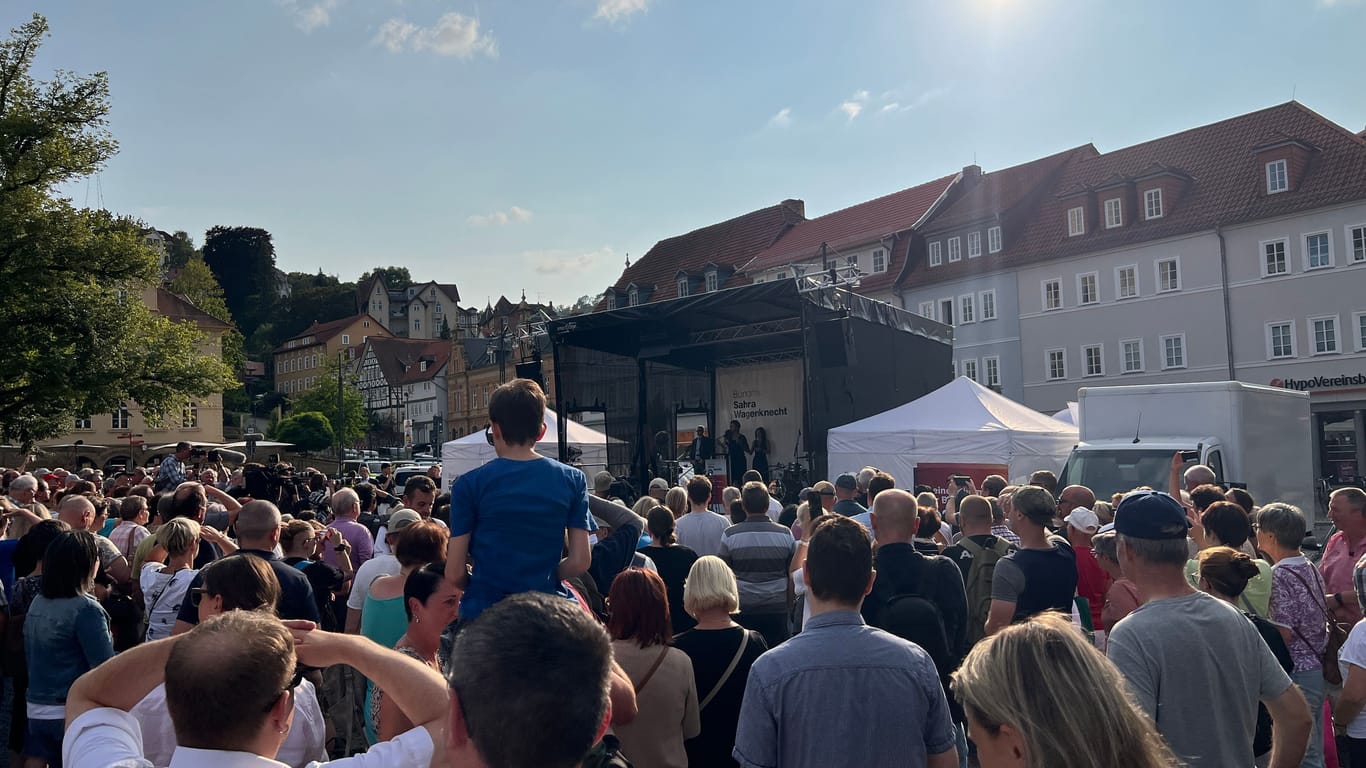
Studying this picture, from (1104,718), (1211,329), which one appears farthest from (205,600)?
(1211,329)

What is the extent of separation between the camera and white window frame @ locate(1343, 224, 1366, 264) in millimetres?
30453

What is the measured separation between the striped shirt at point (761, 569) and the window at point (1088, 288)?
34.4 meters

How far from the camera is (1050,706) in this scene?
1.83 meters

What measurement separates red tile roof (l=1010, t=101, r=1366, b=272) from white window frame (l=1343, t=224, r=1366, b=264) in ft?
2.94

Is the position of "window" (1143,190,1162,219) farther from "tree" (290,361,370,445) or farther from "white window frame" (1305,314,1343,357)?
"tree" (290,361,370,445)

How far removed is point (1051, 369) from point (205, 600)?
38.6 metres

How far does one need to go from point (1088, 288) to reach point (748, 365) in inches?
765

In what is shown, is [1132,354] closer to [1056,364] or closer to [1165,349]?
[1165,349]

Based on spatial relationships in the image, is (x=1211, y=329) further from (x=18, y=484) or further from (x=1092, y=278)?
(x=18, y=484)

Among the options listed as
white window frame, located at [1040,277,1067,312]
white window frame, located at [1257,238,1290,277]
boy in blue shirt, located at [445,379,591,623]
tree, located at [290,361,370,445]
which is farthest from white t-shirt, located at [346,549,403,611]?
tree, located at [290,361,370,445]

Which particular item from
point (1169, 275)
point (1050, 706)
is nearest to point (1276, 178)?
point (1169, 275)

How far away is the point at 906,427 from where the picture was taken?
15.9m

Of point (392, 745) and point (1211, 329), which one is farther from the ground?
point (1211, 329)

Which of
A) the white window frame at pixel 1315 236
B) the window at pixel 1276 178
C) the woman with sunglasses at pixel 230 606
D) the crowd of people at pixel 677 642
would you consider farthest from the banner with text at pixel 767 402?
the window at pixel 1276 178
